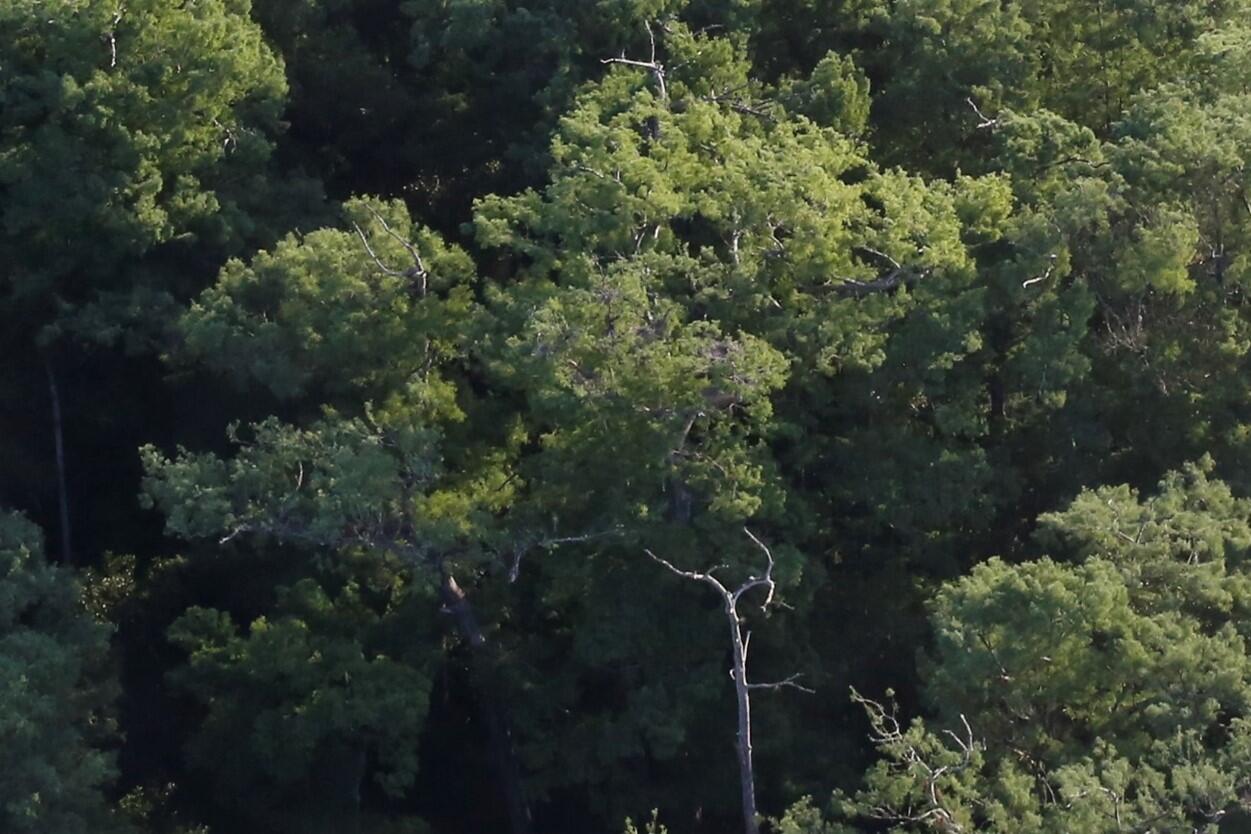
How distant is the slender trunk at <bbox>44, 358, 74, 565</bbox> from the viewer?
74.7ft

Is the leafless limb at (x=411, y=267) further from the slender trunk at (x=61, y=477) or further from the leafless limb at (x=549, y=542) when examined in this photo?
the slender trunk at (x=61, y=477)

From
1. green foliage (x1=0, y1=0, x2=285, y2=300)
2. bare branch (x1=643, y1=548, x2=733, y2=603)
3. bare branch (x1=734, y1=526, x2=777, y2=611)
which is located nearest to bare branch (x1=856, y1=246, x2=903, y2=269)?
bare branch (x1=734, y1=526, x2=777, y2=611)

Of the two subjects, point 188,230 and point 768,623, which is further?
point 188,230

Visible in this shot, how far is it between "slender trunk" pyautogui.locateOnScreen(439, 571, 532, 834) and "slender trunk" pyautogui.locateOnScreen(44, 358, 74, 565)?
6.03m

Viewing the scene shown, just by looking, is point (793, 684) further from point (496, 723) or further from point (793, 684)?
point (496, 723)

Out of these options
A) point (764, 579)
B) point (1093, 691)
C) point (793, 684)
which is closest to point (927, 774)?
point (1093, 691)

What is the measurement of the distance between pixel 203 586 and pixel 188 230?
4772mm

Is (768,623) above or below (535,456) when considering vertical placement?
below

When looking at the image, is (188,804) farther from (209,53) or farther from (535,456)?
(209,53)

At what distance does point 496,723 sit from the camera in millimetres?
20641

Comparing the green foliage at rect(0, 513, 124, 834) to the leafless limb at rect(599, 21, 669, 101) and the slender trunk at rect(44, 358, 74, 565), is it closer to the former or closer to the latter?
the slender trunk at rect(44, 358, 74, 565)

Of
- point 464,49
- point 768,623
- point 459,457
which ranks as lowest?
point 768,623

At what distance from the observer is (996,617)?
619 inches

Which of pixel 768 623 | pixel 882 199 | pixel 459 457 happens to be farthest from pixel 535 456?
pixel 882 199
